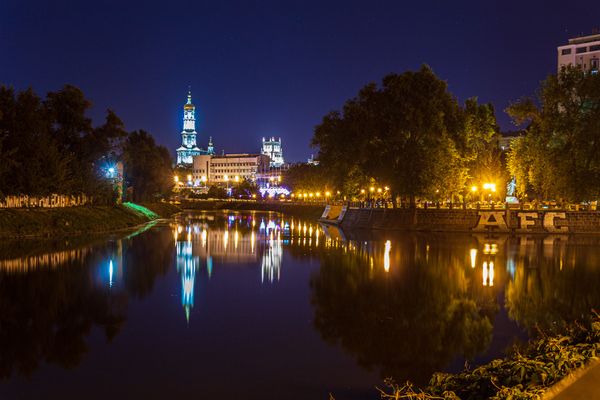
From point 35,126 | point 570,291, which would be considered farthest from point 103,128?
point 570,291

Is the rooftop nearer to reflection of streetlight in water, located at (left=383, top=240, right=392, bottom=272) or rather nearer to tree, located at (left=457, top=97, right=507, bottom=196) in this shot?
tree, located at (left=457, top=97, right=507, bottom=196)

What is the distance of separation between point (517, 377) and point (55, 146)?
Result: 4918cm

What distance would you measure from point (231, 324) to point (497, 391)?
10184mm

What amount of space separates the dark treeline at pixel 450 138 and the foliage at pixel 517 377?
151ft

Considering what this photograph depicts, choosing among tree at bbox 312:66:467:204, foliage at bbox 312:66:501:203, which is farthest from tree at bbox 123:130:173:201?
tree at bbox 312:66:467:204

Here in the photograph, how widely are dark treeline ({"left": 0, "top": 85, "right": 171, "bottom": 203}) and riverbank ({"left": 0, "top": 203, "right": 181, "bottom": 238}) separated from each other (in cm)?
180

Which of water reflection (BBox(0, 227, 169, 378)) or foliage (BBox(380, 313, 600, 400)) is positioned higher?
foliage (BBox(380, 313, 600, 400))

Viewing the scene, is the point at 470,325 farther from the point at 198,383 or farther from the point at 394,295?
the point at 198,383

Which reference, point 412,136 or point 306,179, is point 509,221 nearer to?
point 412,136

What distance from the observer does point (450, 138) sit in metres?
58.7

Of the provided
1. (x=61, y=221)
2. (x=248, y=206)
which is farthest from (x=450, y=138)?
(x=248, y=206)

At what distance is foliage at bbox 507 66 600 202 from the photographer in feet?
174

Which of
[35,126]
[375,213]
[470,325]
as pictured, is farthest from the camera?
[375,213]

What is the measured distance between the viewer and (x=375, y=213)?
6175 cm
